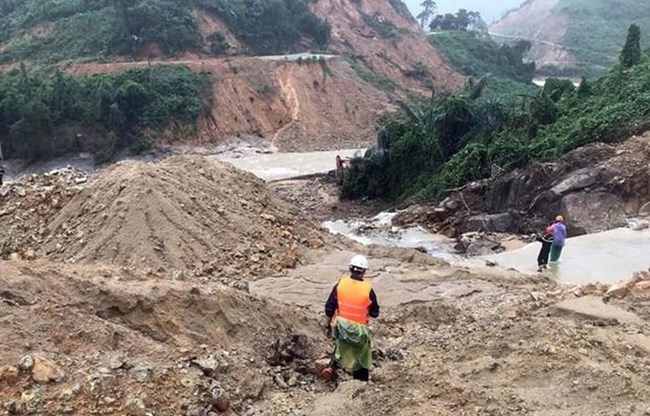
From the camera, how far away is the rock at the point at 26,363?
4789mm

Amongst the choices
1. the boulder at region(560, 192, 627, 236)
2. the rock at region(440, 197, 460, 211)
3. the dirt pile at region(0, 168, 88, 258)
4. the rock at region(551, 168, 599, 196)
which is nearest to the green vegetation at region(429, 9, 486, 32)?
the rock at region(440, 197, 460, 211)

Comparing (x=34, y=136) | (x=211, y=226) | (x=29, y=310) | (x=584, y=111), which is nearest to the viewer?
(x=29, y=310)

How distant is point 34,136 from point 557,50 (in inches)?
2284

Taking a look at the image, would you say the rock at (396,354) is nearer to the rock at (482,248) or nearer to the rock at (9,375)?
the rock at (9,375)

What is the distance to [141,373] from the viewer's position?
5051 mm

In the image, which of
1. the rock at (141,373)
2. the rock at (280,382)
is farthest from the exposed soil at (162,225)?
the rock at (141,373)

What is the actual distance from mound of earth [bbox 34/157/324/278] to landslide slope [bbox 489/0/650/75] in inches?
2253

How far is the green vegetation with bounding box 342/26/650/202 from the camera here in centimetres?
1850

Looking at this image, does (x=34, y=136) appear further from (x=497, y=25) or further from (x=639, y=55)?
(x=497, y=25)

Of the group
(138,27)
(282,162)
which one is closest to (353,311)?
(282,162)

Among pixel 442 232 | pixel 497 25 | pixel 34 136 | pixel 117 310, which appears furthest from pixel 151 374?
pixel 497 25

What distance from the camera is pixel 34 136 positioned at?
3106 centimetres

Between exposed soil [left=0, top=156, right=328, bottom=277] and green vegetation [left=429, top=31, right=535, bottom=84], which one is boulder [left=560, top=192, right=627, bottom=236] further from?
green vegetation [left=429, top=31, right=535, bottom=84]

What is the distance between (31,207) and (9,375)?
7.66m
